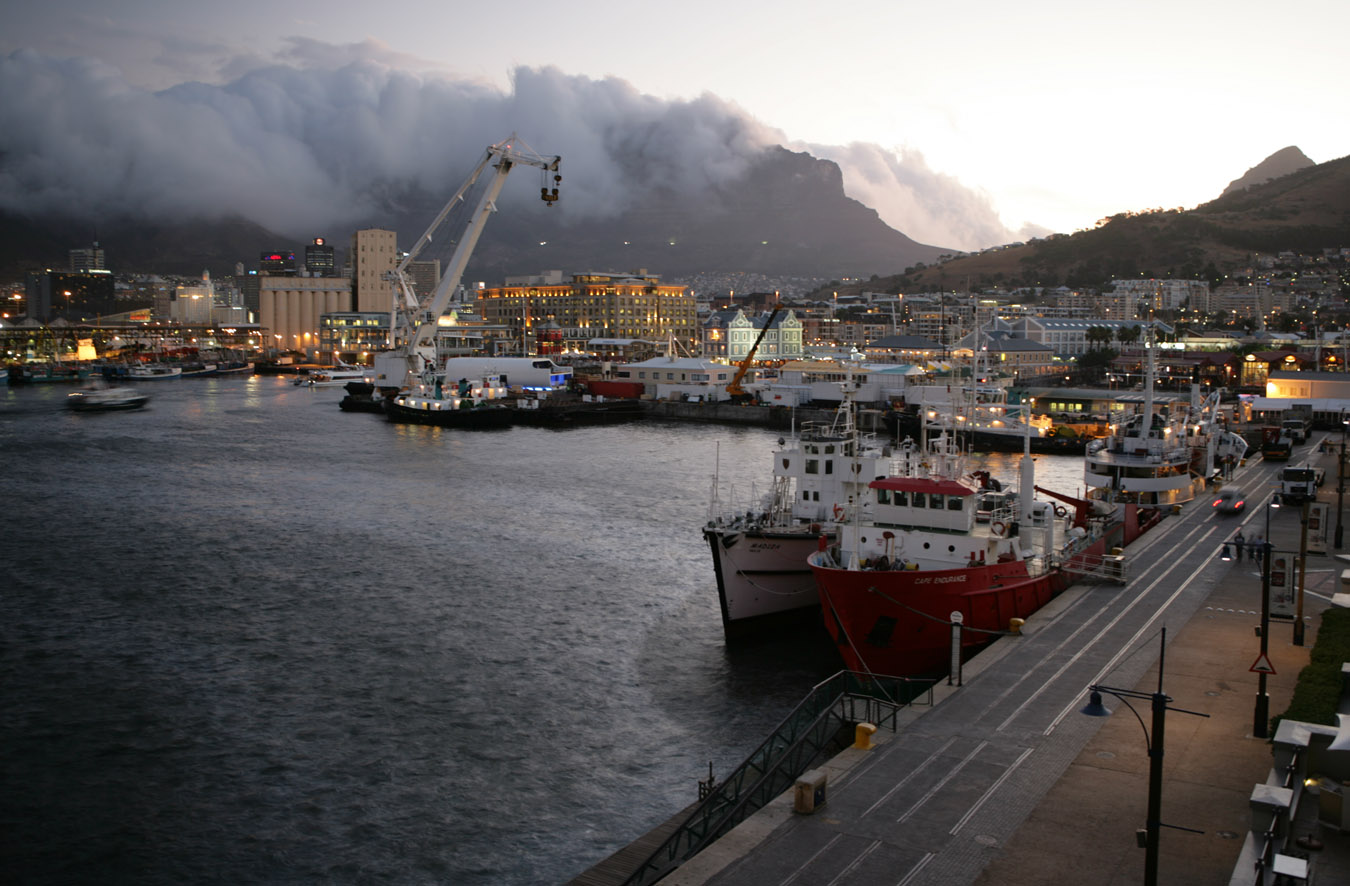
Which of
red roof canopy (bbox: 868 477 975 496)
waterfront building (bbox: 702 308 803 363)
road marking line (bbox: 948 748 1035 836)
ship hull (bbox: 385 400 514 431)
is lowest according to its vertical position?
road marking line (bbox: 948 748 1035 836)

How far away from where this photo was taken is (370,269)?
7333 inches

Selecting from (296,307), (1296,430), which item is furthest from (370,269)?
(1296,430)

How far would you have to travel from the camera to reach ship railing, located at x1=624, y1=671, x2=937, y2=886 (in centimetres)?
1062

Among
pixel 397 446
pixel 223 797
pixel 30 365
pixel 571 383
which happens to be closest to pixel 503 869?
pixel 223 797

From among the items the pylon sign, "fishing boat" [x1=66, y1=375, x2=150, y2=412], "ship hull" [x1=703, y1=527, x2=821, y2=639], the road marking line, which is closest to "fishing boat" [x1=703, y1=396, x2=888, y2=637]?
"ship hull" [x1=703, y1=527, x2=821, y2=639]

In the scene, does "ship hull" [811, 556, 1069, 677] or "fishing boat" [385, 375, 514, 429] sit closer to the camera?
"ship hull" [811, 556, 1069, 677]

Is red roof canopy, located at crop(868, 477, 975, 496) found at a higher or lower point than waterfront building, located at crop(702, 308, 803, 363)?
lower

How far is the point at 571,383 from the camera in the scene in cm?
9088

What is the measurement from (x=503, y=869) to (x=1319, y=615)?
14.2 meters

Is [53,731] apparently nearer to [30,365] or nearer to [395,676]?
[395,676]

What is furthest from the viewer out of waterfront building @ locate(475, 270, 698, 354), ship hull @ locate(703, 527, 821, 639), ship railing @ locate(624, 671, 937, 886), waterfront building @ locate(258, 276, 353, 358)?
waterfront building @ locate(258, 276, 353, 358)

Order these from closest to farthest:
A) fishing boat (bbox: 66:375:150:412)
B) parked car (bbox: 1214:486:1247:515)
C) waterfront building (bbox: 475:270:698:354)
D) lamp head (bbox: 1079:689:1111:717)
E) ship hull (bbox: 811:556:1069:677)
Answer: lamp head (bbox: 1079:689:1111:717)
ship hull (bbox: 811:556:1069:677)
parked car (bbox: 1214:486:1247:515)
fishing boat (bbox: 66:375:150:412)
waterfront building (bbox: 475:270:698:354)

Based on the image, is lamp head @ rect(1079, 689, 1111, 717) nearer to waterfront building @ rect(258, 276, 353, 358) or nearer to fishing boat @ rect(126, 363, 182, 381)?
fishing boat @ rect(126, 363, 182, 381)

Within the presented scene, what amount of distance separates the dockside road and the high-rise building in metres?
181
